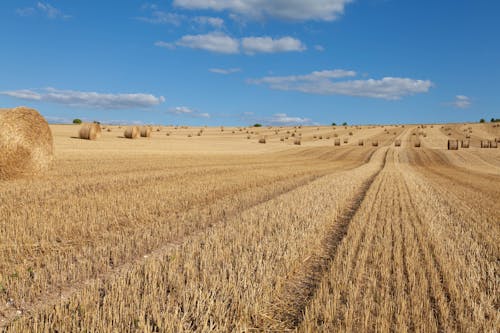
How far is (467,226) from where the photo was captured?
7.03m

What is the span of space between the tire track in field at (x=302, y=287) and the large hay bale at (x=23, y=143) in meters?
10.1

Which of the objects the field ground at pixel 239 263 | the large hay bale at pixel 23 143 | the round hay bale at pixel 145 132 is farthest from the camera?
the round hay bale at pixel 145 132

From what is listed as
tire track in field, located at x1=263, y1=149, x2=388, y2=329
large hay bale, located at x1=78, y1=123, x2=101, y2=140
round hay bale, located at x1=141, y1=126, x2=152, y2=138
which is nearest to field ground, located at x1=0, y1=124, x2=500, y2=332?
tire track in field, located at x1=263, y1=149, x2=388, y2=329

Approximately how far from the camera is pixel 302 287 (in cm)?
420

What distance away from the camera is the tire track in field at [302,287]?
11.3ft

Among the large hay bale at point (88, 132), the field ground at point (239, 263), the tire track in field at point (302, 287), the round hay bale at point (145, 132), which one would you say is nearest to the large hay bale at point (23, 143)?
the field ground at point (239, 263)

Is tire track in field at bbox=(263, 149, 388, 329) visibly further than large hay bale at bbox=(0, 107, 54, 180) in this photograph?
No

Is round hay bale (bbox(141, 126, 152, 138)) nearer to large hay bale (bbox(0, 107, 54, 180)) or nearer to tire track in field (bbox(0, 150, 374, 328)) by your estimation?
large hay bale (bbox(0, 107, 54, 180))

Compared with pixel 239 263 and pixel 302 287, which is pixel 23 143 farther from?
pixel 302 287

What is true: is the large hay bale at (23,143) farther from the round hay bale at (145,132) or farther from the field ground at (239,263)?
the round hay bale at (145,132)

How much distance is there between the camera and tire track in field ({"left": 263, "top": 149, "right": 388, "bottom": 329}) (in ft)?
11.3

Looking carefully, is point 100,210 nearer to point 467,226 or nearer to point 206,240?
point 206,240

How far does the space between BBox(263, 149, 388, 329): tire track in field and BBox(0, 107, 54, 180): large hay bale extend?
10.1 m

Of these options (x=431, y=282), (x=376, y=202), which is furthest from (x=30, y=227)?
(x=376, y=202)
